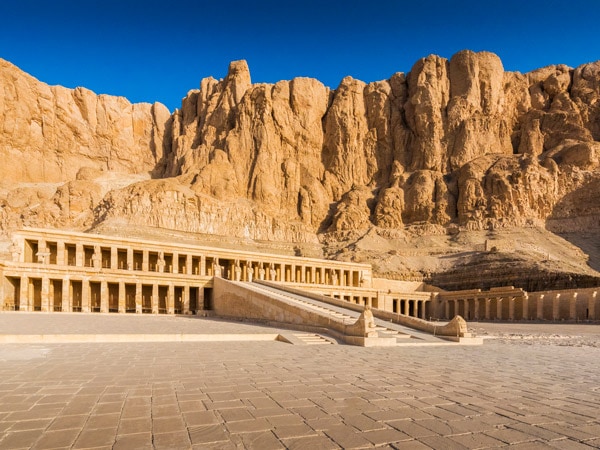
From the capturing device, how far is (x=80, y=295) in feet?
120

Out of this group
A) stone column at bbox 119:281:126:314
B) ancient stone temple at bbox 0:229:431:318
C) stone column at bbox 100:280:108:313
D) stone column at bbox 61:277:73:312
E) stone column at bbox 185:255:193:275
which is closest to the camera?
ancient stone temple at bbox 0:229:431:318

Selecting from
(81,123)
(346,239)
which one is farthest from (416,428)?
(81,123)

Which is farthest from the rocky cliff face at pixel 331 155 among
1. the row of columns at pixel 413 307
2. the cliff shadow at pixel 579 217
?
the row of columns at pixel 413 307

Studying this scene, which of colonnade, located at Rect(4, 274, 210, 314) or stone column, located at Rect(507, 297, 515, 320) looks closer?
colonnade, located at Rect(4, 274, 210, 314)

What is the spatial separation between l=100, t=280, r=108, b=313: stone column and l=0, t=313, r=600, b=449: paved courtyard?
79.2 ft

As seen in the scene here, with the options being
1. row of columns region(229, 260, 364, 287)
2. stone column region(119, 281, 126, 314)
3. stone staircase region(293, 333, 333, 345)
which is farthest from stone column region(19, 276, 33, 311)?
stone staircase region(293, 333, 333, 345)

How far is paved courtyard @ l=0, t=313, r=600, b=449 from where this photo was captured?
455cm

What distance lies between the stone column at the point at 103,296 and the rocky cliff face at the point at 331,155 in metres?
35.4

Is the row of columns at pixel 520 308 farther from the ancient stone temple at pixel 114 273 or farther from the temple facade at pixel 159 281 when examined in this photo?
the ancient stone temple at pixel 114 273

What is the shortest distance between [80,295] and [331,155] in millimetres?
68065

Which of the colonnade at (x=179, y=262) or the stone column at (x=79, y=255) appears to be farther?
the stone column at (x=79, y=255)

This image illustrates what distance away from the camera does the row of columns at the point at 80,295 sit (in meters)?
32.1

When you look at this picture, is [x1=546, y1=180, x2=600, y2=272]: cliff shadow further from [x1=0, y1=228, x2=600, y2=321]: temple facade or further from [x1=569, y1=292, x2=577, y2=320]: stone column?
[x1=569, y1=292, x2=577, y2=320]: stone column

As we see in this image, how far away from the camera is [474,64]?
91000mm
